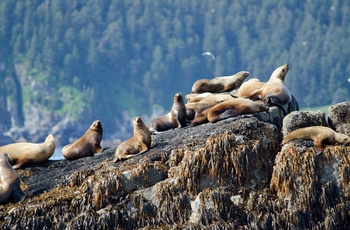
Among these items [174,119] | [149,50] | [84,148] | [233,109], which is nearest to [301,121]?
[233,109]

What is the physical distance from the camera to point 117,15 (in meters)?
168

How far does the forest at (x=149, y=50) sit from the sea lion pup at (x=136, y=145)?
116 meters

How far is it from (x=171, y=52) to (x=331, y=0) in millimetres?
35944

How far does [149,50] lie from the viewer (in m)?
162

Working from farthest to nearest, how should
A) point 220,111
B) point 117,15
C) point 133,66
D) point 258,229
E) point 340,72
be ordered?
point 117,15, point 133,66, point 340,72, point 220,111, point 258,229

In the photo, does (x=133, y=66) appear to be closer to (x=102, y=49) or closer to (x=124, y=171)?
(x=102, y=49)

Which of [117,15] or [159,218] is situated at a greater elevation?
[117,15]

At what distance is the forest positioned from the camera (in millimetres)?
138125

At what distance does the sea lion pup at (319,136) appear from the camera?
13.3 m

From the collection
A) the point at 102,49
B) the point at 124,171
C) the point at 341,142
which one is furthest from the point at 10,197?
the point at 102,49

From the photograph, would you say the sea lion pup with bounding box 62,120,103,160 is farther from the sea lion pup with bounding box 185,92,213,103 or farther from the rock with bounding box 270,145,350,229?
the rock with bounding box 270,145,350,229

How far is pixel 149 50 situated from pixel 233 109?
5800 inches

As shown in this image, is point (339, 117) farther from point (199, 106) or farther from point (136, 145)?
point (136, 145)

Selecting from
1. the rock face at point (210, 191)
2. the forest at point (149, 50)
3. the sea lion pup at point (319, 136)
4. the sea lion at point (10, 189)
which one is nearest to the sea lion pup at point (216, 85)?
the rock face at point (210, 191)
